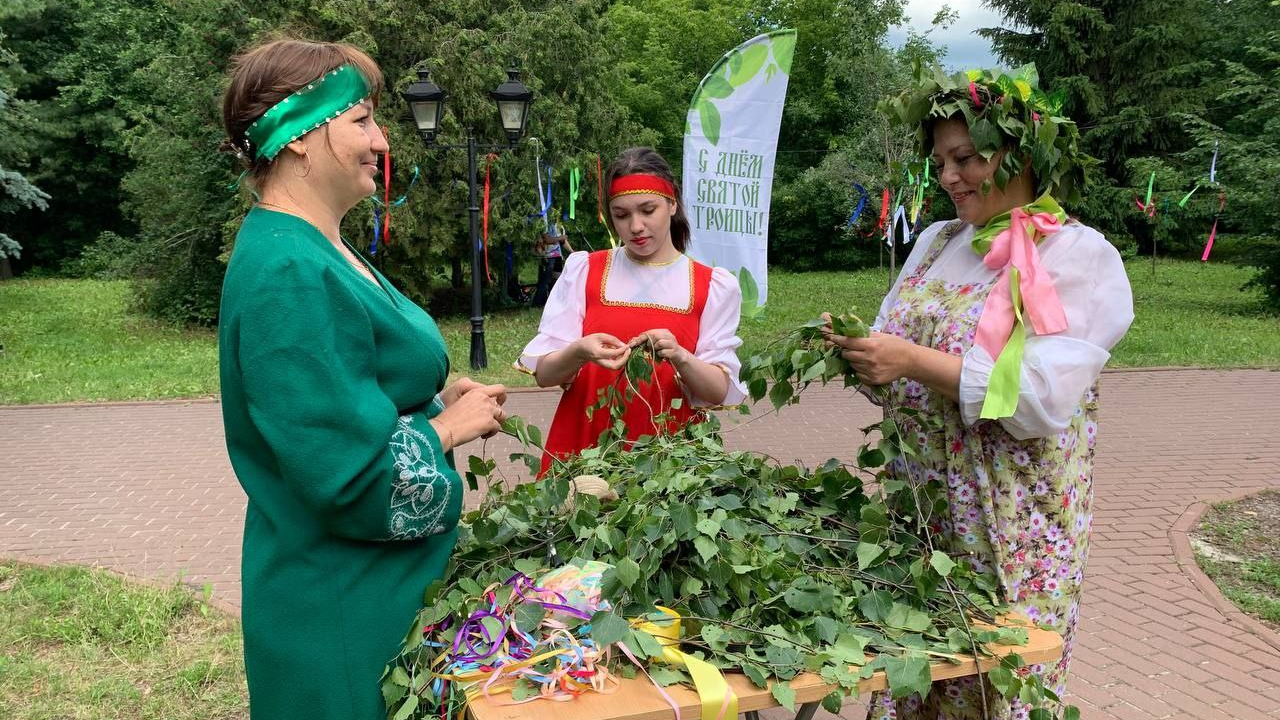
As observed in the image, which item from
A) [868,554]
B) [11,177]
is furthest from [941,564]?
[11,177]

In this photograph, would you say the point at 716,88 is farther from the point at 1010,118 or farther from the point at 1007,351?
the point at 1007,351

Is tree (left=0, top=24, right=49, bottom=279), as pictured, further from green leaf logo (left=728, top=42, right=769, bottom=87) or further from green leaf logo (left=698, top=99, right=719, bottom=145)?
green leaf logo (left=728, top=42, right=769, bottom=87)

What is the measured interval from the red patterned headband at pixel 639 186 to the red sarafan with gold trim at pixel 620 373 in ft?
0.76

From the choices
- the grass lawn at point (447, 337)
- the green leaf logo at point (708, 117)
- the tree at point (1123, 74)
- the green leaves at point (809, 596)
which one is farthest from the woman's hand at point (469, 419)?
the tree at point (1123, 74)

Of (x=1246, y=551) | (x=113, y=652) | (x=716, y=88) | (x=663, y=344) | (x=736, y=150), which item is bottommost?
(x=113, y=652)

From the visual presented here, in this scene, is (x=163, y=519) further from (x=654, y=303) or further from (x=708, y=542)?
(x=708, y=542)

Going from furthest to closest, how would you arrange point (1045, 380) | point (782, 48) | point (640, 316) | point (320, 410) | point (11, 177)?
1. point (11, 177)
2. point (782, 48)
3. point (640, 316)
4. point (1045, 380)
5. point (320, 410)

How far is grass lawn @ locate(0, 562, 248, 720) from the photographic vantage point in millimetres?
3311

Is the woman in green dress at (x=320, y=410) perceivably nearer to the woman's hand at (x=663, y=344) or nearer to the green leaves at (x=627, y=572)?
the green leaves at (x=627, y=572)

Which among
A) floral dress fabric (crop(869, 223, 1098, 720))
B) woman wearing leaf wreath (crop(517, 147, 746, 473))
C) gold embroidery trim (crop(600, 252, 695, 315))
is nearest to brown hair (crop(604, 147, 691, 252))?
woman wearing leaf wreath (crop(517, 147, 746, 473))

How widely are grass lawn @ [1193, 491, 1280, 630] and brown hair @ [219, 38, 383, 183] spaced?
15.1 feet

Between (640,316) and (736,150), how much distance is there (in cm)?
602

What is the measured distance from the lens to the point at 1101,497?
5.91 metres

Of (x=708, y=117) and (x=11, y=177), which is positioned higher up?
(x=708, y=117)
